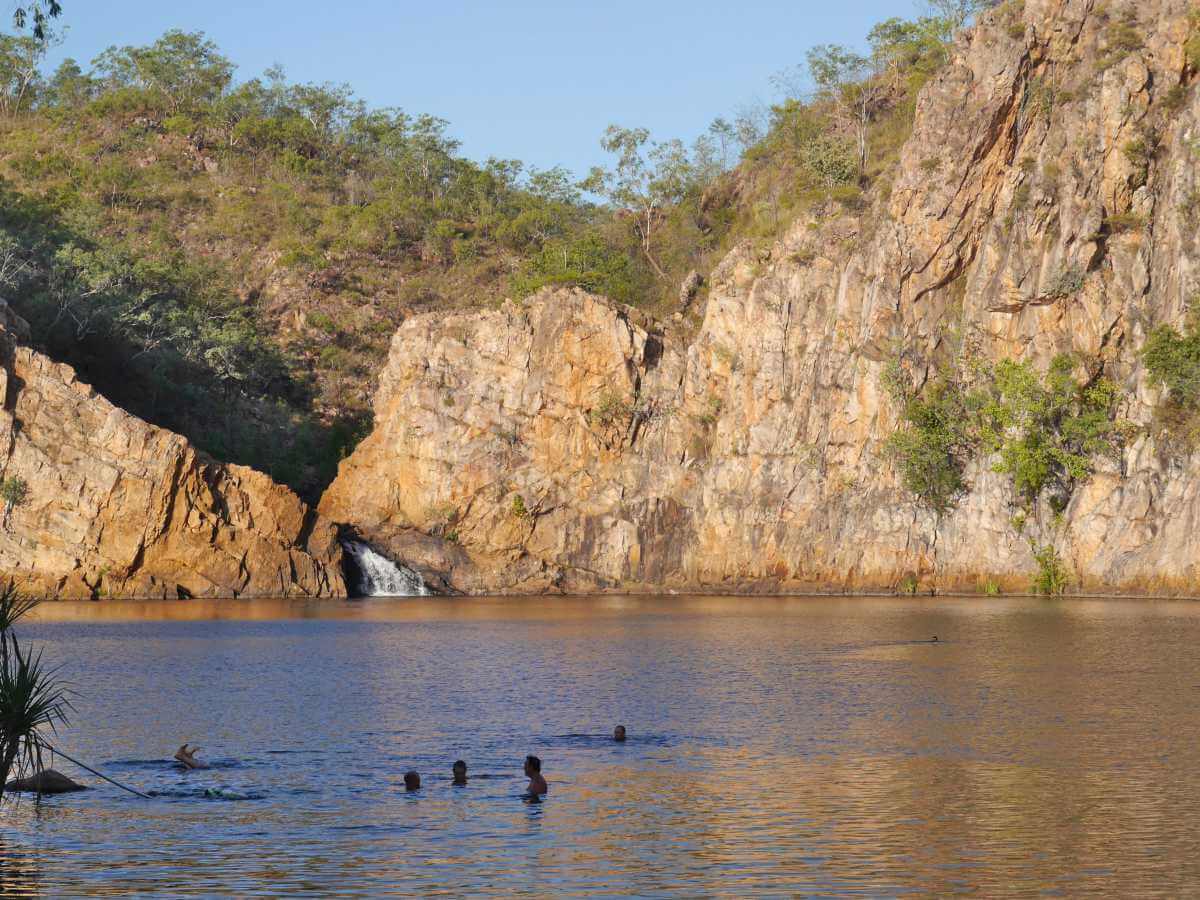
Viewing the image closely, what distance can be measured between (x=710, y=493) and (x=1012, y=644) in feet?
144

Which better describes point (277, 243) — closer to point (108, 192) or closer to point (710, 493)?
point (108, 192)

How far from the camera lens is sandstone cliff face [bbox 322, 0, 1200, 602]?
270ft

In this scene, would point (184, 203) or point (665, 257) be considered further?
point (184, 203)

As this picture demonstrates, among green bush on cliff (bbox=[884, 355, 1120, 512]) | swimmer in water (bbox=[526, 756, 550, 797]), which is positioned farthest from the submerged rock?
green bush on cliff (bbox=[884, 355, 1120, 512])

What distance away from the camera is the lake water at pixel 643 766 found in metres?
20.2

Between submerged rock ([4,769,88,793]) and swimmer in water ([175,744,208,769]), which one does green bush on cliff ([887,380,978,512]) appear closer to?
swimmer in water ([175,744,208,769])

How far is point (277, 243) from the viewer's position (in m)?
138

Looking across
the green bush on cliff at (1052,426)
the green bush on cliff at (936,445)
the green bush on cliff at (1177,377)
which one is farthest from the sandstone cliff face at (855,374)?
the green bush on cliff at (1052,426)

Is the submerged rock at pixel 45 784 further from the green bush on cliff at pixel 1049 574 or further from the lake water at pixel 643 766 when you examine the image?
the green bush on cliff at pixel 1049 574

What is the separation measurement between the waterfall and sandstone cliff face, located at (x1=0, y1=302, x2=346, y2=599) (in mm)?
10486

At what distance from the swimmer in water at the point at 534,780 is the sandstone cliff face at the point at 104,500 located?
63.7 meters

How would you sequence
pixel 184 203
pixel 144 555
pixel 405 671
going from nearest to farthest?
pixel 405 671 → pixel 144 555 → pixel 184 203

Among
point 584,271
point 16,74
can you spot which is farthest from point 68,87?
point 584,271

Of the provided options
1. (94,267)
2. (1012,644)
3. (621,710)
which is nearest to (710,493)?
(1012,644)
